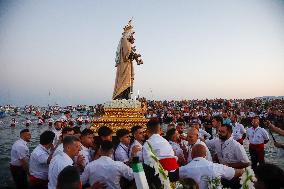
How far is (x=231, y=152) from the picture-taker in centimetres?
642

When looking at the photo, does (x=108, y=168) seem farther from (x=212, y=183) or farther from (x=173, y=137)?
(x=173, y=137)

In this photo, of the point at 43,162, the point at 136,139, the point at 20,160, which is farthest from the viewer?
the point at 20,160

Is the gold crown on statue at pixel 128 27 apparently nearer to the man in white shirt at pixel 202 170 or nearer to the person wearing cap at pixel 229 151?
the person wearing cap at pixel 229 151

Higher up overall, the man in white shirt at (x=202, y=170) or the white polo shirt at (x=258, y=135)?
the man in white shirt at (x=202, y=170)

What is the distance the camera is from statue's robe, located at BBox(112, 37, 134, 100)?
14.6 meters

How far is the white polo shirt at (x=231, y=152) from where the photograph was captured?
20.6ft

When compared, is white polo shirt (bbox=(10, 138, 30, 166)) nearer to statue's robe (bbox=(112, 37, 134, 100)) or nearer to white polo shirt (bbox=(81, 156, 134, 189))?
white polo shirt (bbox=(81, 156, 134, 189))

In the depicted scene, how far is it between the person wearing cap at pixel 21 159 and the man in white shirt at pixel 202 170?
4927 mm

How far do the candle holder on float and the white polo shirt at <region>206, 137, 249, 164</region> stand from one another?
6153 millimetres

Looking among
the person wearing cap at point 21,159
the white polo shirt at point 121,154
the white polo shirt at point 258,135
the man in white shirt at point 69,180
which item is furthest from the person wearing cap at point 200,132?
the man in white shirt at point 69,180

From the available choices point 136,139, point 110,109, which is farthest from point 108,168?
point 110,109

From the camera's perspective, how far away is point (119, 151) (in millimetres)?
6805

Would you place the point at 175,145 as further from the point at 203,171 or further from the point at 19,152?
the point at 19,152

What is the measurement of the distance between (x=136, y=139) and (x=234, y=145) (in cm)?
222
